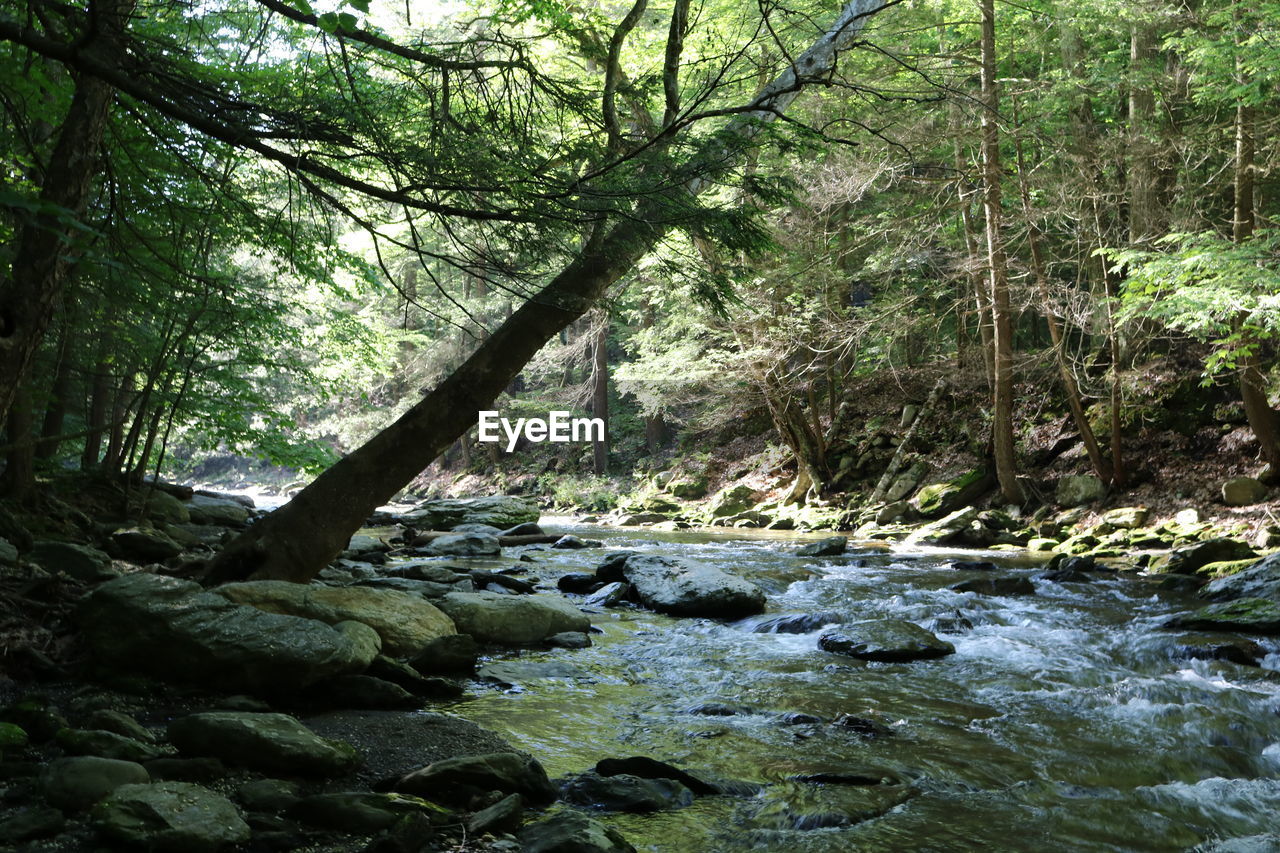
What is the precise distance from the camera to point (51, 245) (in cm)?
427

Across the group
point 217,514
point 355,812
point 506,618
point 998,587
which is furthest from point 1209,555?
point 217,514

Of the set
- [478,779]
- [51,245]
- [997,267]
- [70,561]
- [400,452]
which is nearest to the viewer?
[478,779]

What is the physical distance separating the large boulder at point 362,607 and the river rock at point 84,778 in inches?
79.0

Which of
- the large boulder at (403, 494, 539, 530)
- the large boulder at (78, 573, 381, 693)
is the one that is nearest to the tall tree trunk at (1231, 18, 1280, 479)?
the large boulder at (78, 573, 381, 693)

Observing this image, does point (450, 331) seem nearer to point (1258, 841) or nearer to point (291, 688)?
point (291, 688)

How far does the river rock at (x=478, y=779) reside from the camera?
3.52 meters

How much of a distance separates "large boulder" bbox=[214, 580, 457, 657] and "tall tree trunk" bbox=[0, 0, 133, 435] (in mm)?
1704

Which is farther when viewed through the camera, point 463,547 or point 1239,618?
point 463,547

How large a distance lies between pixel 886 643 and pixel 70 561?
6.04m

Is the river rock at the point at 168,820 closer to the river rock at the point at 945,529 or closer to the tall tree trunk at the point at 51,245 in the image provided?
the tall tree trunk at the point at 51,245

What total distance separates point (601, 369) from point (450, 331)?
5231 mm

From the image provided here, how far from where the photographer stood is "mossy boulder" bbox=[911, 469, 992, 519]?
16219 mm

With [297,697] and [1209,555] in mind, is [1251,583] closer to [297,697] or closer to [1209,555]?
[1209,555]

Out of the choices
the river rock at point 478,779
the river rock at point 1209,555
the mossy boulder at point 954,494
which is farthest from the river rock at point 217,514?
the river rock at point 1209,555
